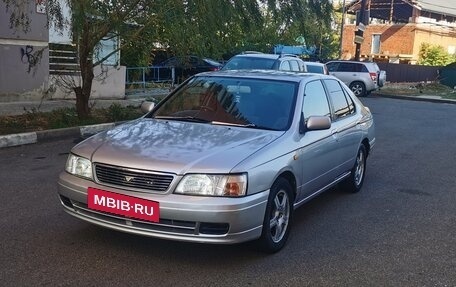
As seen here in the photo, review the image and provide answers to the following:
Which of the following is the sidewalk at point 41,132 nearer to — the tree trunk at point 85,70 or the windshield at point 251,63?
the tree trunk at point 85,70

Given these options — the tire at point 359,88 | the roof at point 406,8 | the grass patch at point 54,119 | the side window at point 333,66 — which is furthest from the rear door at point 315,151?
the roof at point 406,8

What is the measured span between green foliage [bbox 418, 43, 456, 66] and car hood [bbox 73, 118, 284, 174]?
51.1 meters

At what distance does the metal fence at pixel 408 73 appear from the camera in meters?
39.0

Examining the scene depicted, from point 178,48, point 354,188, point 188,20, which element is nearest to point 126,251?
point 354,188

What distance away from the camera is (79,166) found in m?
4.34

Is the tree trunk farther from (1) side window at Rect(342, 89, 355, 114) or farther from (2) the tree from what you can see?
(1) side window at Rect(342, 89, 355, 114)

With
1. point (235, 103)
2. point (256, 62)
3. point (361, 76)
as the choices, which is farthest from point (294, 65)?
point (361, 76)

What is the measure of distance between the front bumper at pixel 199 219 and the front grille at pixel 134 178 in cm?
5

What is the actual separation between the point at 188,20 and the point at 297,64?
7.19 metres

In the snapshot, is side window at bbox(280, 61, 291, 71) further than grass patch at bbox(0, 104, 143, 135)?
Yes

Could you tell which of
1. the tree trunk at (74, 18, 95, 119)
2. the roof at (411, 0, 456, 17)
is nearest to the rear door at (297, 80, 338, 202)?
the tree trunk at (74, 18, 95, 119)

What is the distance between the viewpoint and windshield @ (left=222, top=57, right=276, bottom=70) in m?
13.6

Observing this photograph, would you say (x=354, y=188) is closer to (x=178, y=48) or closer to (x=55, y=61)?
(x=178, y=48)

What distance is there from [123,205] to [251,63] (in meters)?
10.2
